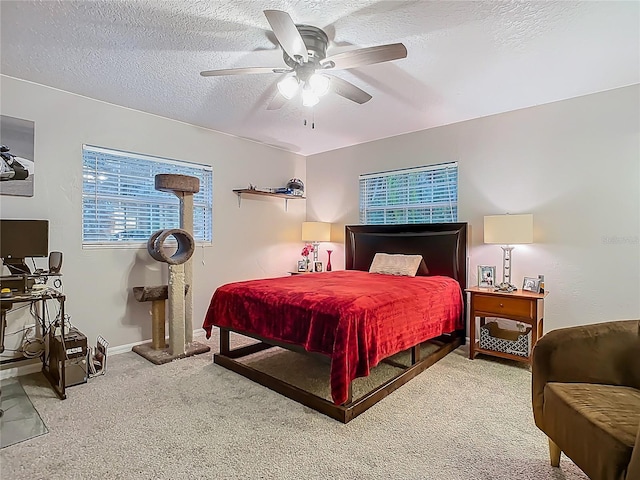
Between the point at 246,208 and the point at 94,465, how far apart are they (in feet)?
11.0

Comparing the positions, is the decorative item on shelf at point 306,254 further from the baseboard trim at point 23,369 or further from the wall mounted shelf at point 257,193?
the baseboard trim at point 23,369

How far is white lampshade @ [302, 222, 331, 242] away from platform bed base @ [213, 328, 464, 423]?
1848mm

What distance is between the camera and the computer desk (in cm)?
243

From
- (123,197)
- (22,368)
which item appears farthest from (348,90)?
(22,368)

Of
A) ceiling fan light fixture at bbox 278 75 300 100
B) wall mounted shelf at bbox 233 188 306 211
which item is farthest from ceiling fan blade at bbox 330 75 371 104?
wall mounted shelf at bbox 233 188 306 211

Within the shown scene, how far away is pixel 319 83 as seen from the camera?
2230 millimetres

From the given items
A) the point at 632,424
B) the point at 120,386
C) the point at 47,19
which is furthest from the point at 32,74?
the point at 632,424

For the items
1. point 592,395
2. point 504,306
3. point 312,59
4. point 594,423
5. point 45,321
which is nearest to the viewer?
point 594,423

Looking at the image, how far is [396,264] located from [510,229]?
4.03ft

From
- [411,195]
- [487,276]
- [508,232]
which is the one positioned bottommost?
[487,276]

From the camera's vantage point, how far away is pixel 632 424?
1339 millimetres

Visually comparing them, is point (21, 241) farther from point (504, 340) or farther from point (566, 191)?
point (566, 191)

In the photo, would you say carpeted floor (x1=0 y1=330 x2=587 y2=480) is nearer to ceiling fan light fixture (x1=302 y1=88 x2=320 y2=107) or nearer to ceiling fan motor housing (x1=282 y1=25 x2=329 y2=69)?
ceiling fan light fixture (x1=302 y1=88 x2=320 y2=107)

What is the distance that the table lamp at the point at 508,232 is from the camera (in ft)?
10.6
